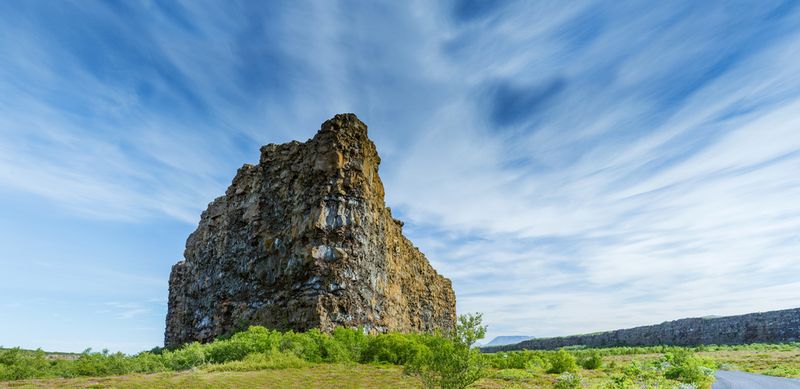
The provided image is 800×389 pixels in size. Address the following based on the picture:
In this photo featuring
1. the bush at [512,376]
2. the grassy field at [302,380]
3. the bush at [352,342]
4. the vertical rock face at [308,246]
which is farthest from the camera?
the vertical rock face at [308,246]

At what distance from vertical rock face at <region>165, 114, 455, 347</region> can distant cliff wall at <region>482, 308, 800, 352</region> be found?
2221 centimetres

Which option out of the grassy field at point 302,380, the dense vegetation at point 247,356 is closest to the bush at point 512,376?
the grassy field at point 302,380

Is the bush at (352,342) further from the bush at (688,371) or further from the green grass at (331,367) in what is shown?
the bush at (688,371)

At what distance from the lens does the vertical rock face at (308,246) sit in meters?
30.2

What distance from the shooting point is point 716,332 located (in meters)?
53.1

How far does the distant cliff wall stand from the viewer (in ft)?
146

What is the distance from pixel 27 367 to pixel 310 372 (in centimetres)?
1242

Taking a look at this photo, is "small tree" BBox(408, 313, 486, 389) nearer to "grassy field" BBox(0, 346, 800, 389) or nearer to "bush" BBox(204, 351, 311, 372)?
"grassy field" BBox(0, 346, 800, 389)

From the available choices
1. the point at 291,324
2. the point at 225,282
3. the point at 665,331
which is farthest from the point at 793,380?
the point at 665,331

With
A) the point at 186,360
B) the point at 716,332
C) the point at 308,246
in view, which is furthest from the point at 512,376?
the point at 716,332

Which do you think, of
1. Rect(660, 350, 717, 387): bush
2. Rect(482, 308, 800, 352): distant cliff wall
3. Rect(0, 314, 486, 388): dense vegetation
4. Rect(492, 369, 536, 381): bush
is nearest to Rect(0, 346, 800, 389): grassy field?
Rect(492, 369, 536, 381): bush

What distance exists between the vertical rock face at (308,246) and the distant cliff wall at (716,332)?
22.2 meters

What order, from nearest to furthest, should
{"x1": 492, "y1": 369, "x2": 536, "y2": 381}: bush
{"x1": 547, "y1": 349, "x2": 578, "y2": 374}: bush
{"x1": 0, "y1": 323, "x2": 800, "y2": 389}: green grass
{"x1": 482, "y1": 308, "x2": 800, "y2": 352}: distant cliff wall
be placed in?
{"x1": 0, "y1": 323, "x2": 800, "y2": 389}: green grass
{"x1": 492, "y1": 369, "x2": 536, "y2": 381}: bush
{"x1": 547, "y1": 349, "x2": 578, "y2": 374}: bush
{"x1": 482, "y1": 308, "x2": 800, "y2": 352}: distant cliff wall

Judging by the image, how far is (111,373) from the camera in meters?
19.4
